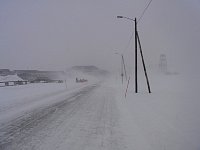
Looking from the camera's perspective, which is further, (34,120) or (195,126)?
(34,120)

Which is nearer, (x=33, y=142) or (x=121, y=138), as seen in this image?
(x=33, y=142)

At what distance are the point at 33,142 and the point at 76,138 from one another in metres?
1.23

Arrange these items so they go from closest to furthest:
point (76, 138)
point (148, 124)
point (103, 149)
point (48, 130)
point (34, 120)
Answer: point (103, 149) < point (76, 138) < point (48, 130) < point (148, 124) < point (34, 120)

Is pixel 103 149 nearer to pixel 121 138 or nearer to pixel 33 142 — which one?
pixel 121 138

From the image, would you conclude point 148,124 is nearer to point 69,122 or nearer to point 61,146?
point 69,122

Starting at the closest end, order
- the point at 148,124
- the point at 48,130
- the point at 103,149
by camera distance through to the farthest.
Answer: the point at 103,149 < the point at 48,130 < the point at 148,124

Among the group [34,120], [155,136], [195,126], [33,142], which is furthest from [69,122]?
[195,126]

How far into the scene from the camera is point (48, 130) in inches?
315

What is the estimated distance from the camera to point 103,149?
19.7ft

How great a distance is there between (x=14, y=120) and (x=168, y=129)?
6.11 m

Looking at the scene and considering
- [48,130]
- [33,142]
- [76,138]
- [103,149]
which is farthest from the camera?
[48,130]

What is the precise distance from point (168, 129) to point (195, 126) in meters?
1.05

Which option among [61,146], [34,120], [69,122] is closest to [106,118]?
[69,122]

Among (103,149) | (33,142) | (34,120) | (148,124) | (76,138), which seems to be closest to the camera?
(103,149)
